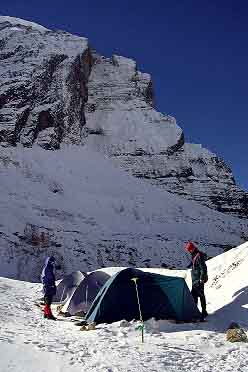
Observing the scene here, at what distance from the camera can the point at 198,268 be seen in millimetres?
12344

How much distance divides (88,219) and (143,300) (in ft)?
184

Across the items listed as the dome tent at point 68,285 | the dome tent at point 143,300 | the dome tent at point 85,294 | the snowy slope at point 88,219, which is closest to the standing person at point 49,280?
the dome tent at point 85,294

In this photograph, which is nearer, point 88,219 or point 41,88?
point 88,219

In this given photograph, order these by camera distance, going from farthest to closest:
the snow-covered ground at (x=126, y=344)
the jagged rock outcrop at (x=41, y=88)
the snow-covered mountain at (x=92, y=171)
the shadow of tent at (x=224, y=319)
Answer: the jagged rock outcrop at (x=41, y=88), the snow-covered mountain at (x=92, y=171), the shadow of tent at (x=224, y=319), the snow-covered ground at (x=126, y=344)

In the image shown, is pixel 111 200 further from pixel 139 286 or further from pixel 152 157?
pixel 139 286

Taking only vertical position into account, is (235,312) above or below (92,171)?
below

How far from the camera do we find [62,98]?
10619 cm

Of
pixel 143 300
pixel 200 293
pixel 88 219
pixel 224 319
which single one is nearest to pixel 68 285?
pixel 143 300

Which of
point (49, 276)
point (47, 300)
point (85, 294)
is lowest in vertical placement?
point (47, 300)

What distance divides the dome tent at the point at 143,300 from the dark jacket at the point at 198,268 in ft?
1.26

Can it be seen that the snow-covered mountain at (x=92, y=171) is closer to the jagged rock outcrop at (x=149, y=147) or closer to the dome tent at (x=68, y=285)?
the jagged rock outcrop at (x=149, y=147)

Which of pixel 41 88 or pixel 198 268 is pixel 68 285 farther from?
pixel 41 88

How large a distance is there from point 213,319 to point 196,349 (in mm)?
2685

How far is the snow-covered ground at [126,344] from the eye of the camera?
793cm
